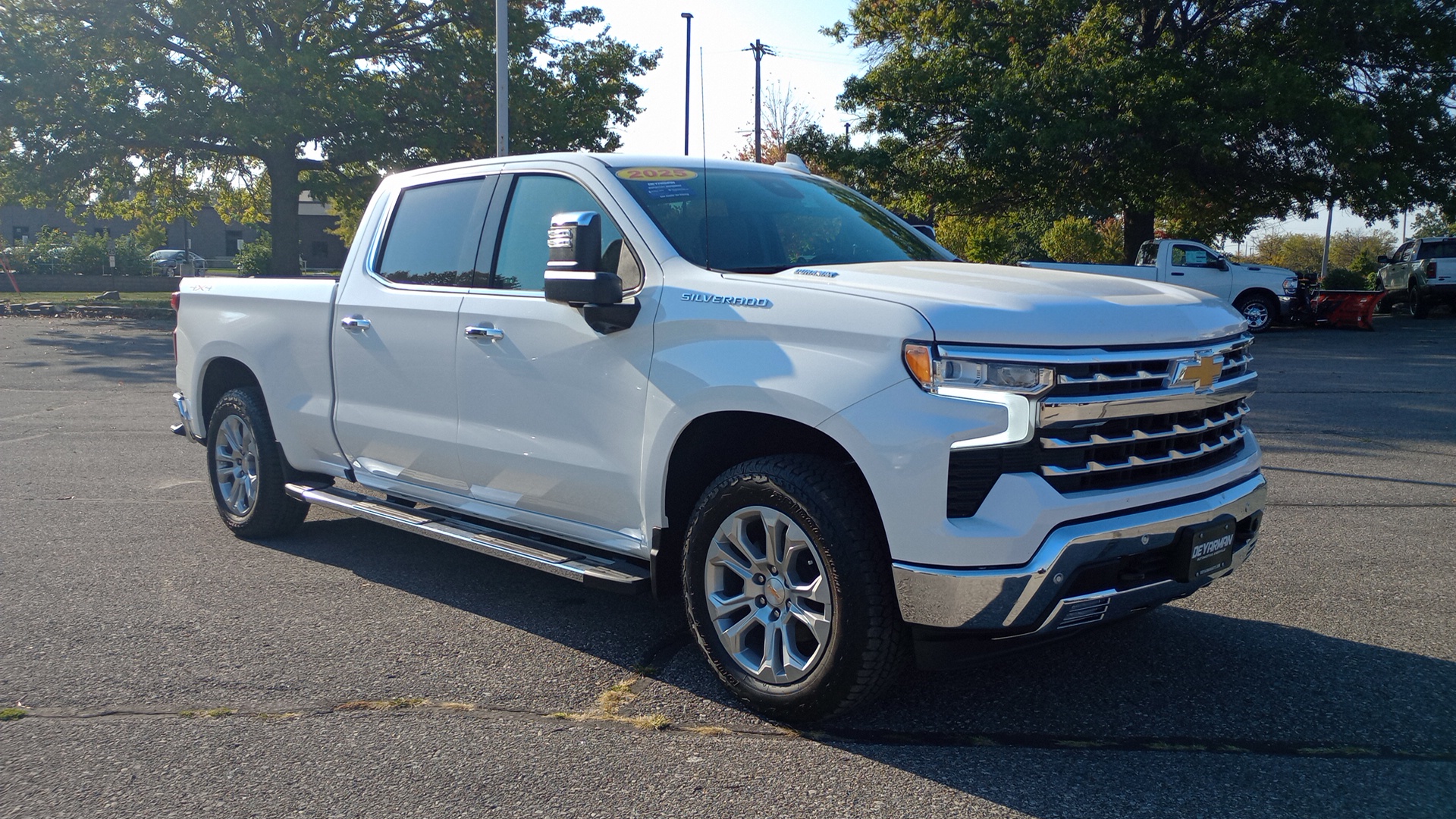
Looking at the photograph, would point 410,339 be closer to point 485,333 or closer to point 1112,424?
point 485,333

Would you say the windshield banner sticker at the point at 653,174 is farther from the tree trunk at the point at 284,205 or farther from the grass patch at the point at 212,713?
the tree trunk at the point at 284,205

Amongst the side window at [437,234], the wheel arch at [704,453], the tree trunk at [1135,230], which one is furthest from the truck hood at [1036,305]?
the tree trunk at [1135,230]

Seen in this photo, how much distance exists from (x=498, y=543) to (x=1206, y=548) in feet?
8.74

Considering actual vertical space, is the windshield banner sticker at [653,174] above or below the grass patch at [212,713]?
above

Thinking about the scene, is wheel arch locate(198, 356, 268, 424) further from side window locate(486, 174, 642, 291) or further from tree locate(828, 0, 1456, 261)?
tree locate(828, 0, 1456, 261)

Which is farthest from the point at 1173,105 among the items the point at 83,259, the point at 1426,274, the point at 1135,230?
the point at 83,259

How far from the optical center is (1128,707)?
398 cm

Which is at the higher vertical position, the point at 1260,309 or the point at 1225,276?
the point at 1225,276

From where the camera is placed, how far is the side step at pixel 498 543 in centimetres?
424

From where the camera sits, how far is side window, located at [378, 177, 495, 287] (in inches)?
204

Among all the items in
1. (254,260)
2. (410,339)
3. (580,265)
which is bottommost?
(410,339)

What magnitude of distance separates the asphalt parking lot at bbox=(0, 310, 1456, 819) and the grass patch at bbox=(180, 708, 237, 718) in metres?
0.02

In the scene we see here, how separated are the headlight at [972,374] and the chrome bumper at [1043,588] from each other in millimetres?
436

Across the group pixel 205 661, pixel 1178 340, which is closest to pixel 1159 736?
pixel 1178 340
